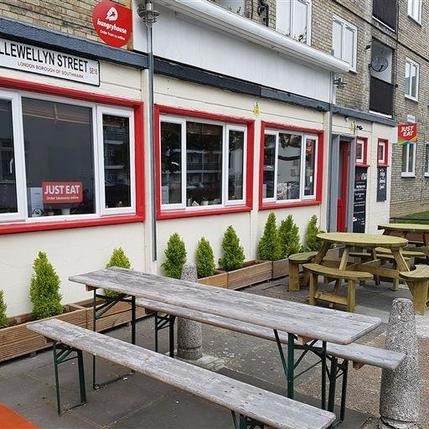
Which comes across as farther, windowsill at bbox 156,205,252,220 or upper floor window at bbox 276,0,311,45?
upper floor window at bbox 276,0,311,45

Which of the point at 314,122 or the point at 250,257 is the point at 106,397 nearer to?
the point at 250,257

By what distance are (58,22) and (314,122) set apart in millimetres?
6000

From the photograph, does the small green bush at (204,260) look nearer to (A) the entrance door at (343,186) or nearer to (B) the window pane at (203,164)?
(B) the window pane at (203,164)

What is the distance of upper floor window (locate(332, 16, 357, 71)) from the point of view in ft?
34.4

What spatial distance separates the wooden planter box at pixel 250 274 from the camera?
6.92 meters

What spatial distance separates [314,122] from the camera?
951 centimetres

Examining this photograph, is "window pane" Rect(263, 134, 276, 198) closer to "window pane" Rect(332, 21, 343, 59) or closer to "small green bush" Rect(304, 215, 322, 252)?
"small green bush" Rect(304, 215, 322, 252)

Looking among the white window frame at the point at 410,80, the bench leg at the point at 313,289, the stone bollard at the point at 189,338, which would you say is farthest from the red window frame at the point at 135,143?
the white window frame at the point at 410,80

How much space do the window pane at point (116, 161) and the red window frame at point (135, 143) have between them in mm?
132

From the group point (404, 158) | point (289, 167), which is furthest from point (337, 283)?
point (404, 158)

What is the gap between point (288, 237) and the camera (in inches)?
333

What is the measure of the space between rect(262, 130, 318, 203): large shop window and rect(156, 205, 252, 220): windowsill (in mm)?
886

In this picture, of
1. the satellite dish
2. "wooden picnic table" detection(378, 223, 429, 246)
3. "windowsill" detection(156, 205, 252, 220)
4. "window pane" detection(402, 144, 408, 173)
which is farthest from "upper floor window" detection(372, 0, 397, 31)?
"windowsill" detection(156, 205, 252, 220)

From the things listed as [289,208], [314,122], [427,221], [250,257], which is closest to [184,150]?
[250,257]
